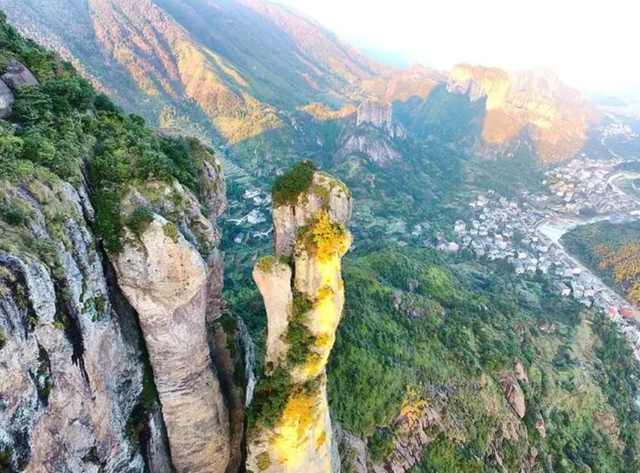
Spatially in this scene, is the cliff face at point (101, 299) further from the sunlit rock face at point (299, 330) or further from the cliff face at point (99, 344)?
the sunlit rock face at point (299, 330)

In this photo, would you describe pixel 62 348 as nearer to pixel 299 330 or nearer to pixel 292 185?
pixel 299 330

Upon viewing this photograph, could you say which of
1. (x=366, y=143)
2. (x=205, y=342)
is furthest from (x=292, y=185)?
(x=366, y=143)

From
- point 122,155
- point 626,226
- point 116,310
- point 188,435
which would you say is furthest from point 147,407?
point 626,226

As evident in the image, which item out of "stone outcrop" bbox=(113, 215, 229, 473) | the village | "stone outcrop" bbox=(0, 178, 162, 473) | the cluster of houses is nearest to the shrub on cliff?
"stone outcrop" bbox=(113, 215, 229, 473)

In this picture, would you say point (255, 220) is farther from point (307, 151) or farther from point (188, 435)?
point (188, 435)

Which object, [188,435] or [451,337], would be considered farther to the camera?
[451,337]

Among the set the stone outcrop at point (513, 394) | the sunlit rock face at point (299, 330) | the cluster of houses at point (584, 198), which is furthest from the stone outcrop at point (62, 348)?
the cluster of houses at point (584, 198)

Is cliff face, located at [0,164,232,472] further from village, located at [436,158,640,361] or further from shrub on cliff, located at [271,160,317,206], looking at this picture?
village, located at [436,158,640,361]
